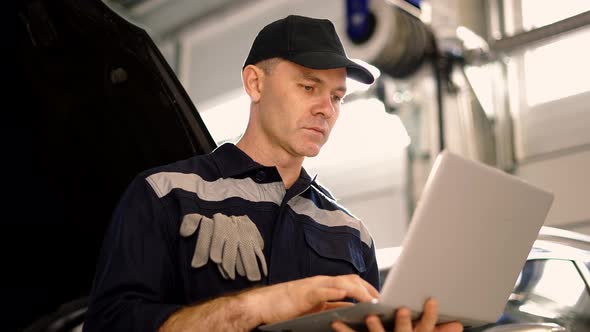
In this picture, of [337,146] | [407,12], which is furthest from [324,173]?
[407,12]

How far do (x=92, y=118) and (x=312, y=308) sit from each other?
31.2 inches

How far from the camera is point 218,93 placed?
21.4 feet

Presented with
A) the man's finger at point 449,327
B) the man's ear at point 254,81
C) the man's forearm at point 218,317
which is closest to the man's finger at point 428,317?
the man's finger at point 449,327

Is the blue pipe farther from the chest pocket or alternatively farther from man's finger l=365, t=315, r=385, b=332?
man's finger l=365, t=315, r=385, b=332

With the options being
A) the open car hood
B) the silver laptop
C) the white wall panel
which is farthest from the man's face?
the white wall panel

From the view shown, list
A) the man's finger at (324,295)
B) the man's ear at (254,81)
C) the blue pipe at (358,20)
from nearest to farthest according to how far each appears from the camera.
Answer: the man's finger at (324,295) → the man's ear at (254,81) → the blue pipe at (358,20)

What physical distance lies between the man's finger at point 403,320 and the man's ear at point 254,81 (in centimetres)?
83

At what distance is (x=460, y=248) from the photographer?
4.51ft

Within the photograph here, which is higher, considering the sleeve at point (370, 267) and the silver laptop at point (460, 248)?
the silver laptop at point (460, 248)

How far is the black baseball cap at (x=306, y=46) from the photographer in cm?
178

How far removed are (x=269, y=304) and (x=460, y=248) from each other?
38 centimetres

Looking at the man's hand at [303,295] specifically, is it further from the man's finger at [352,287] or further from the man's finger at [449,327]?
the man's finger at [449,327]

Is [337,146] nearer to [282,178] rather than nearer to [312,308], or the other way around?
[282,178]

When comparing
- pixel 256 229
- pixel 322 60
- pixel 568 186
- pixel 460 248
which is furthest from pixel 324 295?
pixel 568 186
